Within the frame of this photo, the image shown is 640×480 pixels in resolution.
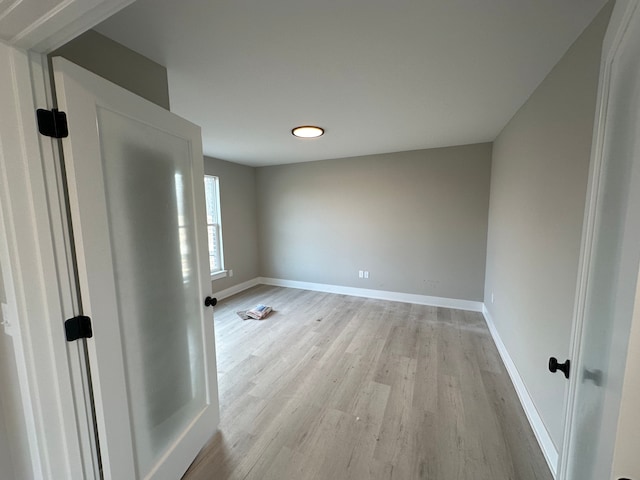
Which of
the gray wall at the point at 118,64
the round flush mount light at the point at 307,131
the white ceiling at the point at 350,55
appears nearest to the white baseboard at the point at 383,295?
the white ceiling at the point at 350,55

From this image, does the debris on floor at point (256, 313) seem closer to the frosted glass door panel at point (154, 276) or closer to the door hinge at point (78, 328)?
the frosted glass door panel at point (154, 276)

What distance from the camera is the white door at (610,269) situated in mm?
521

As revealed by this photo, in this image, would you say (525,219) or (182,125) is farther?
(525,219)

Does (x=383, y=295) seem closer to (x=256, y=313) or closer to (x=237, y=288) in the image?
(x=256, y=313)

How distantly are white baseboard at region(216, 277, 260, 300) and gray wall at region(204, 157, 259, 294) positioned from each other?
2.3 inches

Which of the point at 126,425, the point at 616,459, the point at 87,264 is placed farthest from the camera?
the point at 126,425

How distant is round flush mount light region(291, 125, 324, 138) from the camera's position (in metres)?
2.72

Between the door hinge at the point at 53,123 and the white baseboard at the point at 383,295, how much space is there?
4.12m

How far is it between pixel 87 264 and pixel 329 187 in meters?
3.82

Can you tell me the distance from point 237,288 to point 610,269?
4.78 metres

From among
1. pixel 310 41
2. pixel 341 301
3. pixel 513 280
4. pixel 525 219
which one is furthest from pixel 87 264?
pixel 341 301

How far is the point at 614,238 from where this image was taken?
26.7 inches

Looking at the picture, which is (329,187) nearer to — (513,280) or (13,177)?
Answer: (513,280)

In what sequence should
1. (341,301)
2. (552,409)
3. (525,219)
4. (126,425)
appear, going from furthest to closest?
(341,301) → (525,219) → (552,409) → (126,425)
